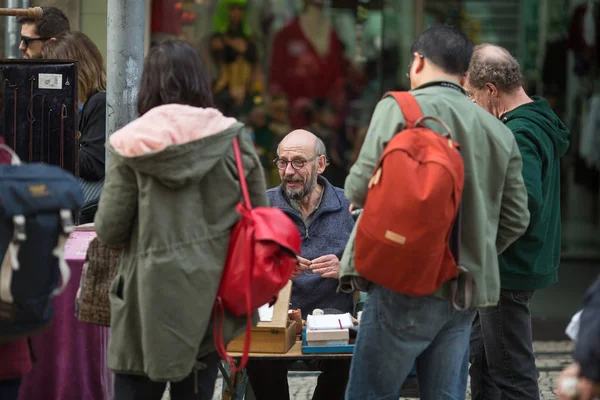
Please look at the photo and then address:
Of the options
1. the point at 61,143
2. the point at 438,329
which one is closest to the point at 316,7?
the point at 61,143

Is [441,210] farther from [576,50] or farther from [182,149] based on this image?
[576,50]

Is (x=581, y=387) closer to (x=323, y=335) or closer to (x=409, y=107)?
(x=409, y=107)

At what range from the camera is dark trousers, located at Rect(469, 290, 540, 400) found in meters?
4.80

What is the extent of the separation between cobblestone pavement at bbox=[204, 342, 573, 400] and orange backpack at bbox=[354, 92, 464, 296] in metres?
2.71

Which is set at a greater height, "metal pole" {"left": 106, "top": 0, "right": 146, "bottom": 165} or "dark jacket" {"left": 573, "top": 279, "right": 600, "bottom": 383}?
"metal pole" {"left": 106, "top": 0, "right": 146, "bottom": 165}

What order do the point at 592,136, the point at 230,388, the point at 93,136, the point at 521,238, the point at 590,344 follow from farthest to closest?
1. the point at 592,136
2. the point at 93,136
3. the point at 521,238
4. the point at 230,388
5. the point at 590,344

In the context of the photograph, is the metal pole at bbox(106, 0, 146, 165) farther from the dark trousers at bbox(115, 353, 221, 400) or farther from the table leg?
the dark trousers at bbox(115, 353, 221, 400)

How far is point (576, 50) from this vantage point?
37.3 feet

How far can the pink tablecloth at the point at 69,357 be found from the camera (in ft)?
15.2

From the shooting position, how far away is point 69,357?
15.3 ft

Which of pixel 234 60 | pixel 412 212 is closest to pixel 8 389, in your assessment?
pixel 412 212

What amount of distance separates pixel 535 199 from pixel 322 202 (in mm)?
1045

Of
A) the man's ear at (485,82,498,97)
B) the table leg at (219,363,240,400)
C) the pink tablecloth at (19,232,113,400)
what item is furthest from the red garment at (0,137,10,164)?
the man's ear at (485,82,498,97)

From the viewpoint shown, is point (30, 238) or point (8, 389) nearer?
point (30, 238)
